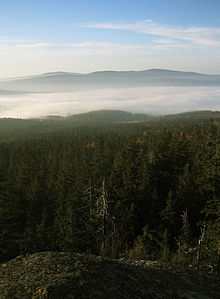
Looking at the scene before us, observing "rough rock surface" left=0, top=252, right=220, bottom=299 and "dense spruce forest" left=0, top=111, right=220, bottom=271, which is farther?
"dense spruce forest" left=0, top=111, right=220, bottom=271

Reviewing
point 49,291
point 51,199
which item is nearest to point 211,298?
point 49,291

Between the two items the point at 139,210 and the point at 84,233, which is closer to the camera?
the point at 84,233

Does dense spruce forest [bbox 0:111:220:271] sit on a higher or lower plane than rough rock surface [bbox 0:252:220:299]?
lower

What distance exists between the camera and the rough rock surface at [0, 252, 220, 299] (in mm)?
8797

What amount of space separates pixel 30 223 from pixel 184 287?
114 ft

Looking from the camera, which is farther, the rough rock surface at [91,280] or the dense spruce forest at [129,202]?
the dense spruce forest at [129,202]

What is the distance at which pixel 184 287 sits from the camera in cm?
1082

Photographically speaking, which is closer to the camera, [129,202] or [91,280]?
[91,280]

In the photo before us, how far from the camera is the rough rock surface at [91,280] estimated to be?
28.9 feet

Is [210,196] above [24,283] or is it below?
below

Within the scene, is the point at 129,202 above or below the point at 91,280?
below

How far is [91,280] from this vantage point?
30.8ft

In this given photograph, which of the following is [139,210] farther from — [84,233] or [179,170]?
[84,233]

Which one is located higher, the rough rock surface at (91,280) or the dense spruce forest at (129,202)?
the rough rock surface at (91,280)
